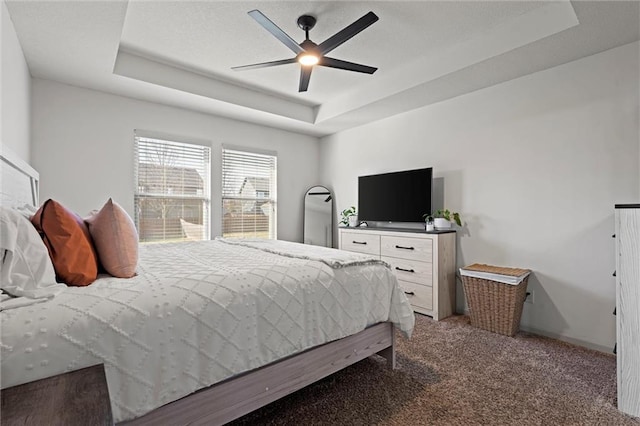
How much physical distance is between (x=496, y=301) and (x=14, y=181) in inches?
145

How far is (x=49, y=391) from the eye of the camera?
77cm

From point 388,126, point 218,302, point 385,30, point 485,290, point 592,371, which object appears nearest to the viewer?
point 218,302

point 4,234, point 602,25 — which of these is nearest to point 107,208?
point 4,234

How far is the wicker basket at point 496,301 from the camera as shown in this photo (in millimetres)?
2668

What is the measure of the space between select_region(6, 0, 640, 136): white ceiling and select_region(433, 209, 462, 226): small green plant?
125 centimetres

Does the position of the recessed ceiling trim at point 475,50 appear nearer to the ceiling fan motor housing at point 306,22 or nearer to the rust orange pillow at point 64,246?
the ceiling fan motor housing at point 306,22

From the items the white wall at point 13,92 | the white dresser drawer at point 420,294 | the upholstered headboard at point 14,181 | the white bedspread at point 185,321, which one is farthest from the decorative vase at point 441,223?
the white wall at point 13,92

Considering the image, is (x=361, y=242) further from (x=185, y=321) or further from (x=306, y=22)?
(x=185, y=321)

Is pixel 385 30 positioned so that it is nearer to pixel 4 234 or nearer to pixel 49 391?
pixel 4 234

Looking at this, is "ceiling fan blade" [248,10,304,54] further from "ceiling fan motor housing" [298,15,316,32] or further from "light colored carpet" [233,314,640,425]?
"light colored carpet" [233,314,640,425]

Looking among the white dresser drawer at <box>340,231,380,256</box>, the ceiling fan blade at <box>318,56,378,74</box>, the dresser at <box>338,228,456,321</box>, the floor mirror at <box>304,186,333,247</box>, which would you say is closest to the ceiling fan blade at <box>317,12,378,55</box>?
the ceiling fan blade at <box>318,56,378,74</box>

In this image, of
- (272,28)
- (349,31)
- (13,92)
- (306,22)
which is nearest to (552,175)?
(349,31)

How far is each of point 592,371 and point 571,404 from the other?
0.58 metres

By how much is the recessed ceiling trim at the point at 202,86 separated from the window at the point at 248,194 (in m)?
0.80
